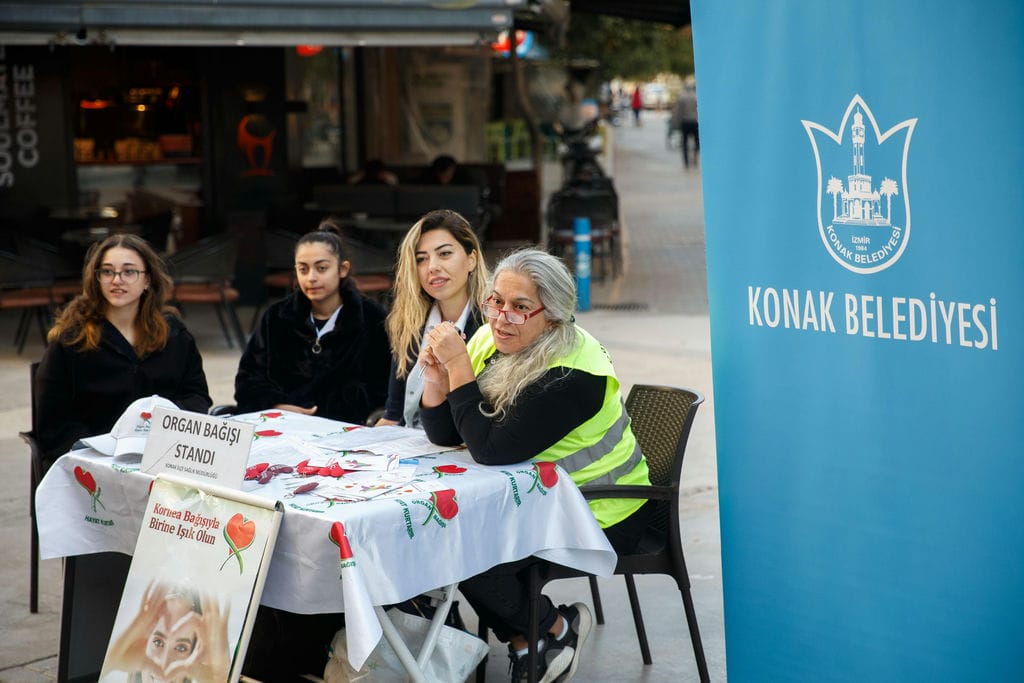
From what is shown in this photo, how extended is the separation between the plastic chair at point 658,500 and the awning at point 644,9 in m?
8.79

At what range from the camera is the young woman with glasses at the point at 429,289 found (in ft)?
15.8

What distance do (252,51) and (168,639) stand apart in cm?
1152

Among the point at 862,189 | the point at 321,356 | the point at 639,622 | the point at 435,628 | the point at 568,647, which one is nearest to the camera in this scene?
the point at 862,189

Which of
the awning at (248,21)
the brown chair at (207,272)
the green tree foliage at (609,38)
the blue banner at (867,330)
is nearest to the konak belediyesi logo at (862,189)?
the blue banner at (867,330)

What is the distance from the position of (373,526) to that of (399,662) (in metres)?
0.62

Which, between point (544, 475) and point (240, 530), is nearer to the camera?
point (240, 530)

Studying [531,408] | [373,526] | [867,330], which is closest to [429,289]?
[531,408]

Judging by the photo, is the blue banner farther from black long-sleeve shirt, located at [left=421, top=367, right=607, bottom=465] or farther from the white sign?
the white sign

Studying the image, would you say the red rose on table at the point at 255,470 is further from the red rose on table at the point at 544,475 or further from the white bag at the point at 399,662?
the red rose on table at the point at 544,475

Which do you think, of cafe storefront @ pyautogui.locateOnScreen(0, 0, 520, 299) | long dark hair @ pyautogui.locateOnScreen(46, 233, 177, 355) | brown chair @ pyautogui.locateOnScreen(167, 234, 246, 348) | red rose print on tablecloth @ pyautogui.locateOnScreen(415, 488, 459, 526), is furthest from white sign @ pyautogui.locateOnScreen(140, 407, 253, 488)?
cafe storefront @ pyautogui.locateOnScreen(0, 0, 520, 299)

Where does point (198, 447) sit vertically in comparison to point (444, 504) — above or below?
above

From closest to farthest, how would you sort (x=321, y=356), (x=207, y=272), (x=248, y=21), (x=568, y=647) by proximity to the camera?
1. (x=568, y=647)
2. (x=321, y=356)
3. (x=248, y=21)
4. (x=207, y=272)

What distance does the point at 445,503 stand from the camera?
3604 mm

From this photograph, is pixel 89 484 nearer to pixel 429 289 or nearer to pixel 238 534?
pixel 238 534
